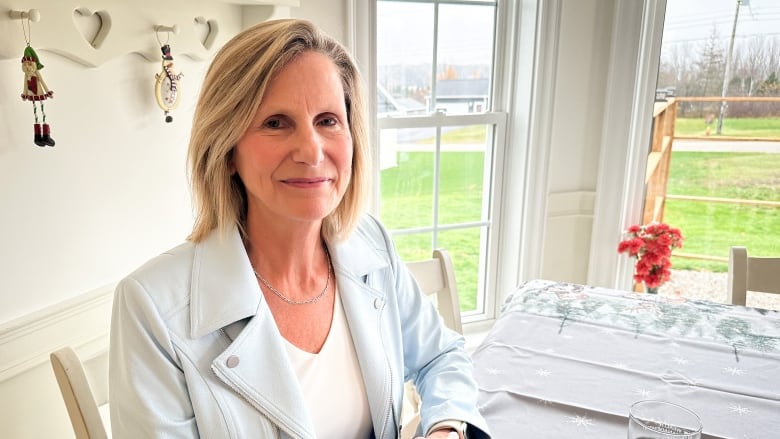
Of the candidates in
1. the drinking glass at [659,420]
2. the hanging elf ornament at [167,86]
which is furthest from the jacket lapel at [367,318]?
the hanging elf ornament at [167,86]

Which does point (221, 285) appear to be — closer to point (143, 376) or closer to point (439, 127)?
point (143, 376)

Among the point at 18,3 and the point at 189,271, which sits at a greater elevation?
the point at 18,3

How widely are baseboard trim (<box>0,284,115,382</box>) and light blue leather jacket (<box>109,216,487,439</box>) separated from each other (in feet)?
1.40

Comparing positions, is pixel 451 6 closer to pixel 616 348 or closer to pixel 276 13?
pixel 276 13

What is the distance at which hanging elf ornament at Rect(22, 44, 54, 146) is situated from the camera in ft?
3.42

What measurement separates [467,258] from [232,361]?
191 centimetres

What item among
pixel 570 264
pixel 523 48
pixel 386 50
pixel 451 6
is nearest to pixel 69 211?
pixel 386 50

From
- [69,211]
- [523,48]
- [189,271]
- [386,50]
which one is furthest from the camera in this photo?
[523,48]

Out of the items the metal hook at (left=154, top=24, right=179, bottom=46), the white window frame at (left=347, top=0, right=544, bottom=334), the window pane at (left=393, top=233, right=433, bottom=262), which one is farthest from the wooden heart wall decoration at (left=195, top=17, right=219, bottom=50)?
the window pane at (left=393, top=233, right=433, bottom=262)

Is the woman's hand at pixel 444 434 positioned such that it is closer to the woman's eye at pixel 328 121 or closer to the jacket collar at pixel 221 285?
the jacket collar at pixel 221 285

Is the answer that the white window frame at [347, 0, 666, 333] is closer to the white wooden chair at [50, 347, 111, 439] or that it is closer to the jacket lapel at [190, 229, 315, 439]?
the jacket lapel at [190, 229, 315, 439]

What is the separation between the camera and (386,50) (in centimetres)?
222

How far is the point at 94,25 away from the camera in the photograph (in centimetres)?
123

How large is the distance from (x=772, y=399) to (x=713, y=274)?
1667mm
